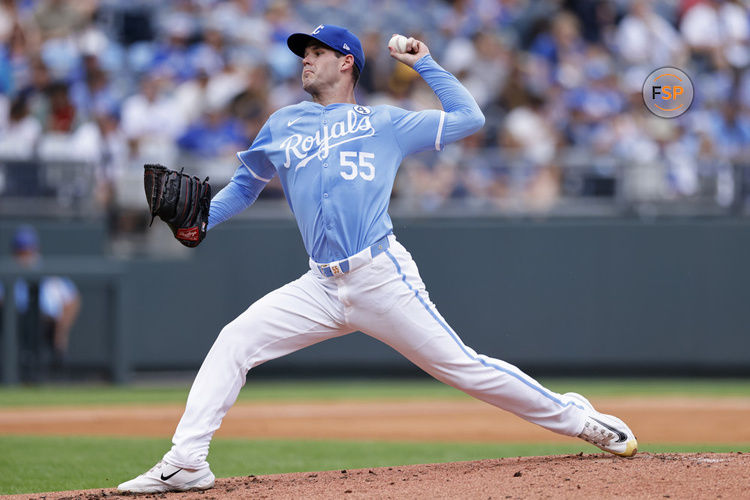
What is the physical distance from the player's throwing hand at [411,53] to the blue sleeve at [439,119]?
2 centimetres

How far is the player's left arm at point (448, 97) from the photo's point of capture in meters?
4.67

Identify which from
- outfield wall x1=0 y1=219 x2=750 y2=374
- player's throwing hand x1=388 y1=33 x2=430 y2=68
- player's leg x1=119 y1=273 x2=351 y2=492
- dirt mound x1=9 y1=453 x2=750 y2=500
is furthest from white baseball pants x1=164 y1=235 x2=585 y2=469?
outfield wall x1=0 y1=219 x2=750 y2=374

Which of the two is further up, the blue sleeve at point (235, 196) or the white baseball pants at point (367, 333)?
the blue sleeve at point (235, 196)

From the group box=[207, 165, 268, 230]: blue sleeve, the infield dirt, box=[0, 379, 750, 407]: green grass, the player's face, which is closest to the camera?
the infield dirt

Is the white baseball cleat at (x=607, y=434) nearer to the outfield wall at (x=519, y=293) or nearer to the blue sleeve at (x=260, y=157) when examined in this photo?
the blue sleeve at (x=260, y=157)

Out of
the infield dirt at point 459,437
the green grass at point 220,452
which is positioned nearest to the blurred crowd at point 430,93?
the green grass at point 220,452

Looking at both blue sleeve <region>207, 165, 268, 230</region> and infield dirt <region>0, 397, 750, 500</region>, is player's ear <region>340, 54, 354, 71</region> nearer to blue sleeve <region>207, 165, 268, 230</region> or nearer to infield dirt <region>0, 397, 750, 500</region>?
blue sleeve <region>207, 165, 268, 230</region>

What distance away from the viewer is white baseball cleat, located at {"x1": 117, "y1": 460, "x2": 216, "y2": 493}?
15.0 feet

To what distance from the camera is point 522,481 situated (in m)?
4.55

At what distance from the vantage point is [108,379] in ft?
37.1

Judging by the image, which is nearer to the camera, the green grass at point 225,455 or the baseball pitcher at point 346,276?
the baseball pitcher at point 346,276

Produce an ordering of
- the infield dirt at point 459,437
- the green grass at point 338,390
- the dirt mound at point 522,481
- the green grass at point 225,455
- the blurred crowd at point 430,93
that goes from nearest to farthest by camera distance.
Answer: the dirt mound at point 522,481, the infield dirt at point 459,437, the green grass at point 225,455, the green grass at point 338,390, the blurred crowd at point 430,93

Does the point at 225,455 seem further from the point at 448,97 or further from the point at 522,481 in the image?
the point at 448,97

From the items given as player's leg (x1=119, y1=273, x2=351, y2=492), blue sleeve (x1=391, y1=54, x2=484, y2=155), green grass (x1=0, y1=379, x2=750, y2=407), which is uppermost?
blue sleeve (x1=391, y1=54, x2=484, y2=155)
